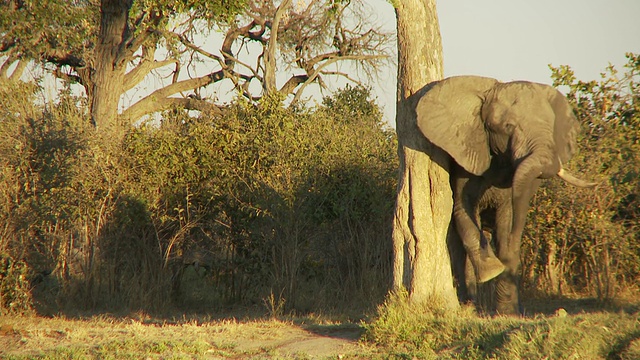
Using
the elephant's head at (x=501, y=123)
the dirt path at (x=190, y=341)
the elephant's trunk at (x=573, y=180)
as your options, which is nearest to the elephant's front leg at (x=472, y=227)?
the elephant's head at (x=501, y=123)

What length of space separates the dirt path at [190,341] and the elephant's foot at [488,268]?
1.68 meters

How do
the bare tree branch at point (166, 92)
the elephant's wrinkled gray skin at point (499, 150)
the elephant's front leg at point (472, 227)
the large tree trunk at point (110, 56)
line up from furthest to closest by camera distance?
the bare tree branch at point (166, 92) < the large tree trunk at point (110, 56) < the elephant's front leg at point (472, 227) < the elephant's wrinkled gray skin at point (499, 150)

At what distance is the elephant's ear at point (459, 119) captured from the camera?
9.23 metres

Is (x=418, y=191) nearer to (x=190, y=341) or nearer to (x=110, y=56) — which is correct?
(x=190, y=341)

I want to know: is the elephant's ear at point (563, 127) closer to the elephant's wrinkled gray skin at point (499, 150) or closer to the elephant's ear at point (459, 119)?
the elephant's wrinkled gray skin at point (499, 150)

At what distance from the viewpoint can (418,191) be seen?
9031mm

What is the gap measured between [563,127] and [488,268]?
6.81 feet

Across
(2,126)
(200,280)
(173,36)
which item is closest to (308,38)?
(173,36)

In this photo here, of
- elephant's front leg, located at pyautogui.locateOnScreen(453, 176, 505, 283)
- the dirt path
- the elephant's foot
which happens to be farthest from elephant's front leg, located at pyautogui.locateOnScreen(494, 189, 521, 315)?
the dirt path

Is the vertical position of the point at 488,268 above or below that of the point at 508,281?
above

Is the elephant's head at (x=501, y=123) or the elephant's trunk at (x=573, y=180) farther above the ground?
the elephant's head at (x=501, y=123)

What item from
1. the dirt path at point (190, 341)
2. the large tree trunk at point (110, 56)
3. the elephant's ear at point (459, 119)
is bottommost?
the dirt path at point (190, 341)

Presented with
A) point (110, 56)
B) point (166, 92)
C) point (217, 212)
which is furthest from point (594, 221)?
point (166, 92)

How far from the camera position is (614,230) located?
10.8 m
